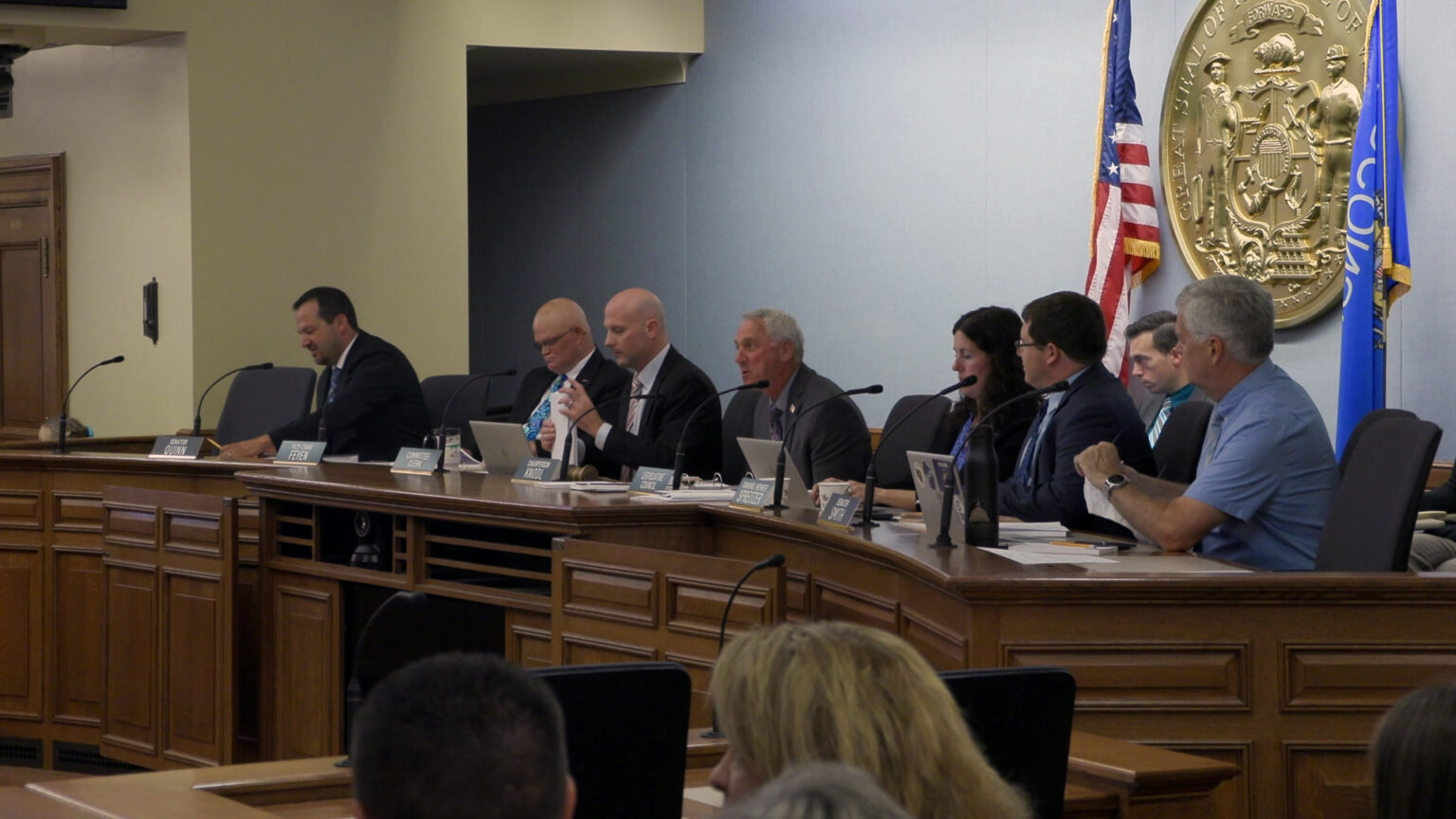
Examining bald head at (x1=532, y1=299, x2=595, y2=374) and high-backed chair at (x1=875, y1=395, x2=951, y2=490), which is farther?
bald head at (x1=532, y1=299, x2=595, y2=374)

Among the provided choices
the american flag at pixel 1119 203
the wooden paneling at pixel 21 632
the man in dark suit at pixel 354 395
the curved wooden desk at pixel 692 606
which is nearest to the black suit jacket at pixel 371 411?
the man in dark suit at pixel 354 395

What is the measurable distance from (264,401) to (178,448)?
870mm

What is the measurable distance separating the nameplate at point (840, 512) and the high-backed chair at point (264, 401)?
328 cm

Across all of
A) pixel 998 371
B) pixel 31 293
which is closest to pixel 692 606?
pixel 998 371

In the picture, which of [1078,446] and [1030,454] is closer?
[1078,446]

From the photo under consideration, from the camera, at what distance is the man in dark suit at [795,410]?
4.75m

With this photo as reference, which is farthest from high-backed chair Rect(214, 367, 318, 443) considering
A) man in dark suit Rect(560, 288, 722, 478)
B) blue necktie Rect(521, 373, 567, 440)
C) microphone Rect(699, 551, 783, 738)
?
microphone Rect(699, 551, 783, 738)

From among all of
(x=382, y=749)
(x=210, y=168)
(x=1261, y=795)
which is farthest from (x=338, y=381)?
(x=382, y=749)

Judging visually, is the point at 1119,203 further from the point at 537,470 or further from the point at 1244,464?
the point at 1244,464

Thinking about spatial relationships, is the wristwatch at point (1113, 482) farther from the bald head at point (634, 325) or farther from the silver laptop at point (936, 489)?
the bald head at point (634, 325)

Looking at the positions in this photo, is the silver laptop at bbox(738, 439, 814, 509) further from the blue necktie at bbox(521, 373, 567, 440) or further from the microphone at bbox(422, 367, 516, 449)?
the blue necktie at bbox(521, 373, 567, 440)

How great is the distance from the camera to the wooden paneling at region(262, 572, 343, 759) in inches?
181

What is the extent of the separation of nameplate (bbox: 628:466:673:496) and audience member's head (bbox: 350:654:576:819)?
3.17m

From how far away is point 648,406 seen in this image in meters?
5.27
